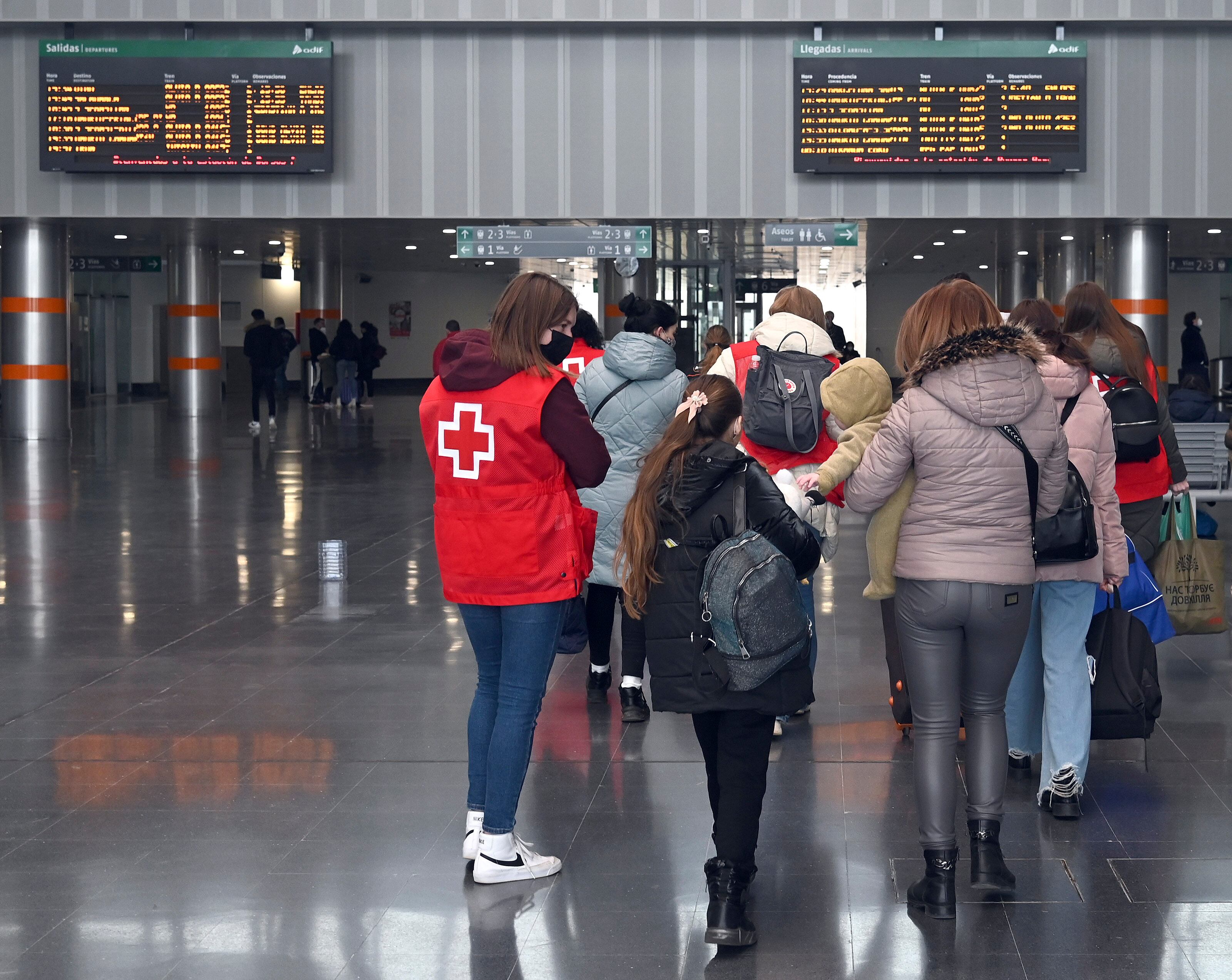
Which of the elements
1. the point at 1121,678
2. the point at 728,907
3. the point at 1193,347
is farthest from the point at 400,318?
the point at 728,907

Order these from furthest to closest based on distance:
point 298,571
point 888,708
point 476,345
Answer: point 298,571 < point 888,708 < point 476,345

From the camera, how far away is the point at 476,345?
12.7ft

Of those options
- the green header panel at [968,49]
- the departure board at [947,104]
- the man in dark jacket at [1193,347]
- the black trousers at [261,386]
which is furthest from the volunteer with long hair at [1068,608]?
the man in dark jacket at [1193,347]

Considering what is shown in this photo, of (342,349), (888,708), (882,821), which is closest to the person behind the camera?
(882,821)

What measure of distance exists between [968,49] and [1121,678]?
1397cm

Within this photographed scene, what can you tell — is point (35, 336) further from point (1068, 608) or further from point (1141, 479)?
point (1068, 608)

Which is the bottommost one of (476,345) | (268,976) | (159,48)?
(268,976)

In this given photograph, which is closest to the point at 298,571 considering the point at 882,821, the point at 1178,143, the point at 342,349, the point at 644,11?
the point at 882,821

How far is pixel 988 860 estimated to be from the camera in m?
3.78

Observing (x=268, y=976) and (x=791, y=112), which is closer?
(x=268, y=976)

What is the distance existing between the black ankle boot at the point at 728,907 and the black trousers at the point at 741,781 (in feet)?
0.08

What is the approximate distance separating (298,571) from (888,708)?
4611mm

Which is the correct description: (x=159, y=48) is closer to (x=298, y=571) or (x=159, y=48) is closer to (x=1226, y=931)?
(x=298, y=571)

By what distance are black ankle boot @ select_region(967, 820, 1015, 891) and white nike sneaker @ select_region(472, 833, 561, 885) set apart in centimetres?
111
